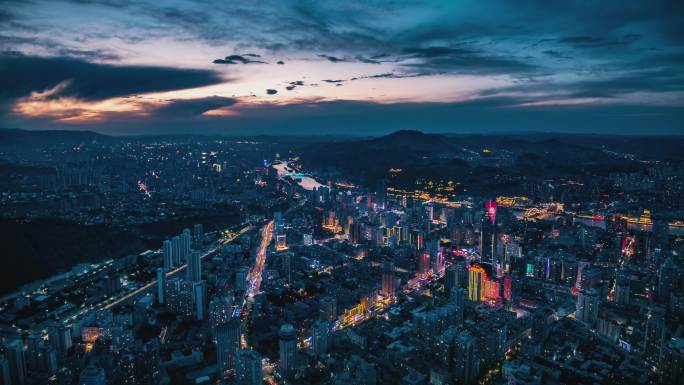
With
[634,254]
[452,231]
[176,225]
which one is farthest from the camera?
[176,225]

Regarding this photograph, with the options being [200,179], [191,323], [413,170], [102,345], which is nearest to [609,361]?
→ [191,323]

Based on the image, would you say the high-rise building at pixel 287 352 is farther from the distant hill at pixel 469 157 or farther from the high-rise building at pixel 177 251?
the distant hill at pixel 469 157

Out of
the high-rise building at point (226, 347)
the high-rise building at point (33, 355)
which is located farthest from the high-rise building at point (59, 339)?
the high-rise building at point (226, 347)

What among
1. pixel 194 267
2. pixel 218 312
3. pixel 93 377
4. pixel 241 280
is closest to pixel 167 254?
pixel 194 267

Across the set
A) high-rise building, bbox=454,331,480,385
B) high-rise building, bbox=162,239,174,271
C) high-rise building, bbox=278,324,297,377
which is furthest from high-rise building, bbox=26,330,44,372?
high-rise building, bbox=454,331,480,385

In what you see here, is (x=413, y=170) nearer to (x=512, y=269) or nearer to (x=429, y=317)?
(x=512, y=269)

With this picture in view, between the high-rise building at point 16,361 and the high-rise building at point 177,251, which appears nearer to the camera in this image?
the high-rise building at point 16,361

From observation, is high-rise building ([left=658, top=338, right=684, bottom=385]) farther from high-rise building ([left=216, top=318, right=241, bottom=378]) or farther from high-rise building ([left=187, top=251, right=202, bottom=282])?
high-rise building ([left=187, top=251, right=202, bottom=282])
